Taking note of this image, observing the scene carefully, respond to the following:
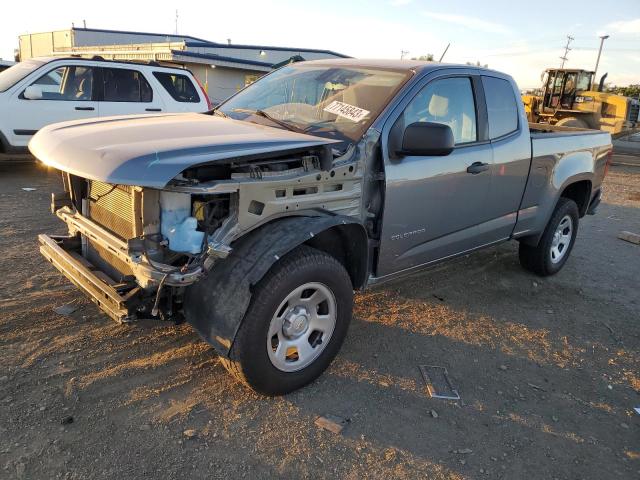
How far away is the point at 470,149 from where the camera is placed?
4.02m

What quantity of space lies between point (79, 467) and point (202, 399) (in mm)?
738

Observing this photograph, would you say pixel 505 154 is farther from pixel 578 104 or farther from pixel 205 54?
pixel 205 54

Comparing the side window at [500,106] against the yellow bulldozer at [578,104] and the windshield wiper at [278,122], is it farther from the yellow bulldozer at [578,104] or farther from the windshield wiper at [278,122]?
the yellow bulldozer at [578,104]

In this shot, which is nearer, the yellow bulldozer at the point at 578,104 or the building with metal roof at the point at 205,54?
the yellow bulldozer at the point at 578,104

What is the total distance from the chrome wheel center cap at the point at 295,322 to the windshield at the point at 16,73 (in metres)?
7.62

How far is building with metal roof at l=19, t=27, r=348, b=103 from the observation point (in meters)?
23.9

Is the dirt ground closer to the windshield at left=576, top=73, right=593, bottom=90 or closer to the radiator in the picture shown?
the radiator

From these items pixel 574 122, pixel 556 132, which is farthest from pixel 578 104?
pixel 556 132

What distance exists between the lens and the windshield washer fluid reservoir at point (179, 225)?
2578 millimetres

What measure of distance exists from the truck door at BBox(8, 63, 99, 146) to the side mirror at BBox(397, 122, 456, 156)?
7138 mm

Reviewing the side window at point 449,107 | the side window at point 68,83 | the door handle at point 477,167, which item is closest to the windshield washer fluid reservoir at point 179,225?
the side window at point 449,107

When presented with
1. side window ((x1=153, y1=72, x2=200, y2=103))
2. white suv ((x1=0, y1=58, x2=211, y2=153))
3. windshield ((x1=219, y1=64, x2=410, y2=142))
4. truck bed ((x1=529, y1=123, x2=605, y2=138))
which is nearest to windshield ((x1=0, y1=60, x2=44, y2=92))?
white suv ((x1=0, y1=58, x2=211, y2=153))

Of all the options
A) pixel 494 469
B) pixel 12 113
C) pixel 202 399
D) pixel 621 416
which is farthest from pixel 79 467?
pixel 12 113

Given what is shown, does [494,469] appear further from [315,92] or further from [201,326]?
[315,92]
